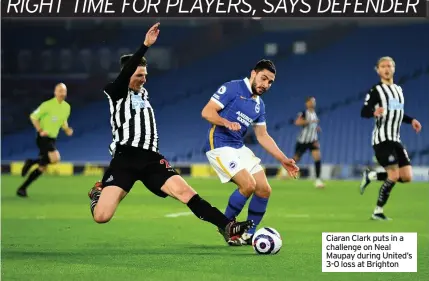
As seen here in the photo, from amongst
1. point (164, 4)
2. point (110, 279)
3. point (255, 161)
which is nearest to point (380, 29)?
point (164, 4)

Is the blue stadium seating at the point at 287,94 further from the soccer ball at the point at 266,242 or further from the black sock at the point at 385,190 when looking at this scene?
the soccer ball at the point at 266,242

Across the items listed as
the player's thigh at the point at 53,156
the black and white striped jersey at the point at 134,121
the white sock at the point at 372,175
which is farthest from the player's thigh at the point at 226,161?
the player's thigh at the point at 53,156

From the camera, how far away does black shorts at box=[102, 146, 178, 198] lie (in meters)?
9.06

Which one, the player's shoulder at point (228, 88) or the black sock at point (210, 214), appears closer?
the black sock at point (210, 214)

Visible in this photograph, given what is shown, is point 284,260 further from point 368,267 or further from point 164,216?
point 164,216

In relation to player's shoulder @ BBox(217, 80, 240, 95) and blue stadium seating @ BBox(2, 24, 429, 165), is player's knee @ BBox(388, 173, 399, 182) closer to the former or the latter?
player's shoulder @ BBox(217, 80, 240, 95)

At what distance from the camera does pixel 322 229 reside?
11.9 metres

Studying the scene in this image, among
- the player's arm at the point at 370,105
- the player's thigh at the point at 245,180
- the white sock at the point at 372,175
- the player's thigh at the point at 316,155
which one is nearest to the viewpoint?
the player's thigh at the point at 245,180

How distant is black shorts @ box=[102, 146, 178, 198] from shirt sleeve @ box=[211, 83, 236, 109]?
855 millimetres

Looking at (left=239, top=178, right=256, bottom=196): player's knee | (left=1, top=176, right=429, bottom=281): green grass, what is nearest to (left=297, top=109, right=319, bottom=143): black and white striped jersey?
(left=1, top=176, right=429, bottom=281): green grass

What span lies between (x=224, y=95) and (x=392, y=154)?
4.23 meters

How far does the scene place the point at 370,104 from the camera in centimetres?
1294

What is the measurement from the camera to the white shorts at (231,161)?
9734 millimetres

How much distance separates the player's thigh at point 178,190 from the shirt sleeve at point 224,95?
1013 mm
